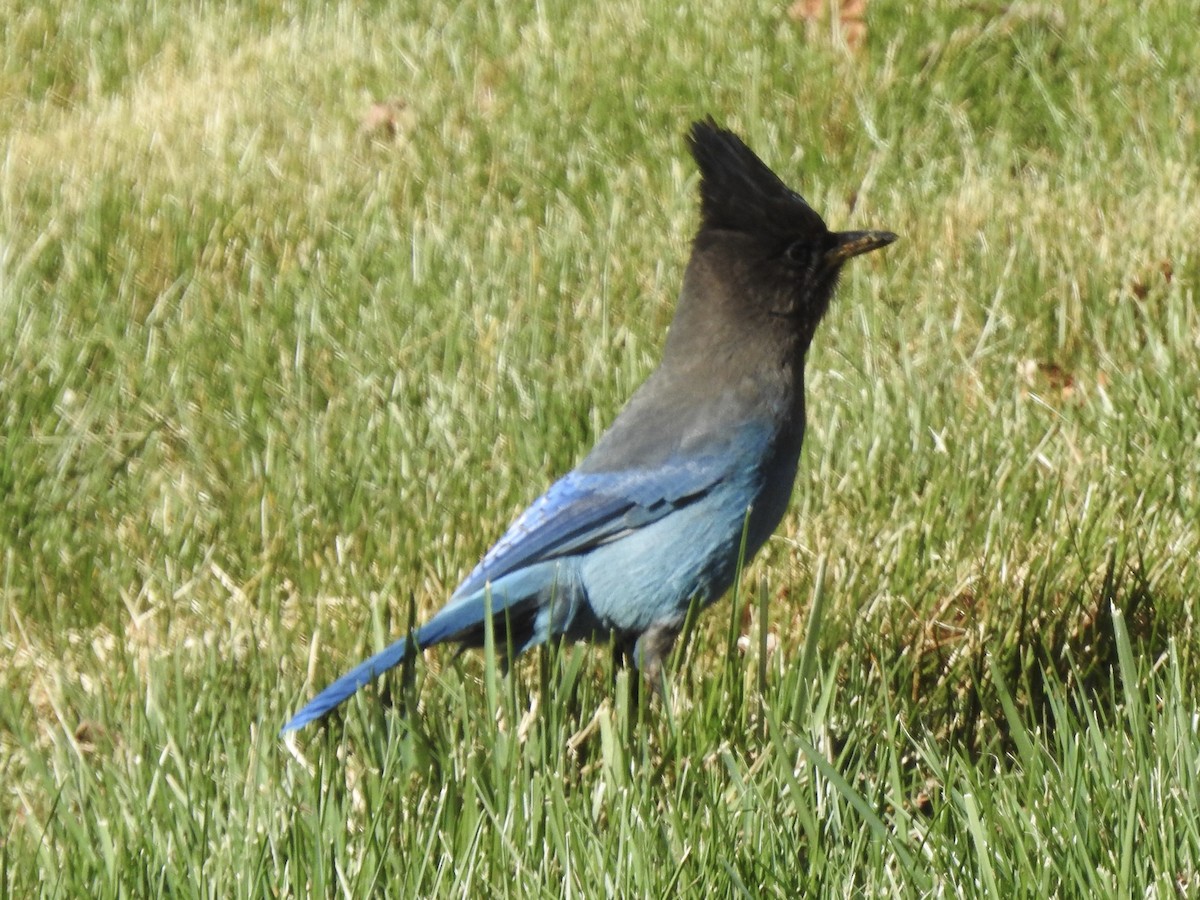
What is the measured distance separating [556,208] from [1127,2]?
1.82 meters

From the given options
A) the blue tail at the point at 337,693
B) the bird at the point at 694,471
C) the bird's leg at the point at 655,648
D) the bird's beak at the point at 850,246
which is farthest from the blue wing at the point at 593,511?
the bird's beak at the point at 850,246

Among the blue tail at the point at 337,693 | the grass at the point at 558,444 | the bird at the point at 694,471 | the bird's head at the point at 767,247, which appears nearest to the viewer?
the grass at the point at 558,444

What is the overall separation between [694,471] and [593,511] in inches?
6.7

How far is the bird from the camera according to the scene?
281 centimetres

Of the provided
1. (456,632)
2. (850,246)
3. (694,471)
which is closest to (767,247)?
(850,246)

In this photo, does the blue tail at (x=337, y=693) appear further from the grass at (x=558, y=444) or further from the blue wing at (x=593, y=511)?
the blue wing at (x=593, y=511)

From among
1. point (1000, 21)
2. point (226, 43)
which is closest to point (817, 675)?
point (1000, 21)

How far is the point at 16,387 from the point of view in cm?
385

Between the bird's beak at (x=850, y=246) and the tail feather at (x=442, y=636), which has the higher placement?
the bird's beak at (x=850, y=246)

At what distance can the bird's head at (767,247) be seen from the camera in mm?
3051

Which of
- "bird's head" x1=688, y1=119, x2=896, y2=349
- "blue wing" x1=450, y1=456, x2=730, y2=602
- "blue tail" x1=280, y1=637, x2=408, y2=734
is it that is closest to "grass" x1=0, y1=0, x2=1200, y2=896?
"blue tail" x1=280, y1=637, x2=408, y2=734

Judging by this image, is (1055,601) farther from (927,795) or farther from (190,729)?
(190,729)

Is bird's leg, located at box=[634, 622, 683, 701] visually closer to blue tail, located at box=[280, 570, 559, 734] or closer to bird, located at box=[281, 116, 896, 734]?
bird, located at box=[281, 116, 896, 734]

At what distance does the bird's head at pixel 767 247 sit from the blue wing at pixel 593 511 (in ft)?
1.11
